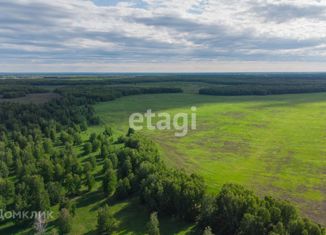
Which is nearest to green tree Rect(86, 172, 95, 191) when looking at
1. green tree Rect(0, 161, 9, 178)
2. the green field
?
green tree Rect(0, 161, 9, 178)

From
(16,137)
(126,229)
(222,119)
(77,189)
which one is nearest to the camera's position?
(126,229)

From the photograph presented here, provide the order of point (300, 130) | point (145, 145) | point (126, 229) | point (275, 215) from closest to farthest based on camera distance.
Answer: point (275, 215) < point (126, 229) < point (145, 145) < point (300, 130)

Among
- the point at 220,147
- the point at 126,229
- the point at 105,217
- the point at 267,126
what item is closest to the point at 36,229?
the point at 105,217

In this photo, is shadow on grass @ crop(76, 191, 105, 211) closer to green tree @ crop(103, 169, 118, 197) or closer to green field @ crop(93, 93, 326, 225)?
green tree @ crop(103, 169, 118, 197)

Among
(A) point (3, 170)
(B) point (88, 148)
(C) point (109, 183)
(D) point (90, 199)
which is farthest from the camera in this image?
(B) point (88, 148)

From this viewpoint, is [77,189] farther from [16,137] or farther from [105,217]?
[16,137]

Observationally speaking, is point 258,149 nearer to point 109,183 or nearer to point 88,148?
point 88,148

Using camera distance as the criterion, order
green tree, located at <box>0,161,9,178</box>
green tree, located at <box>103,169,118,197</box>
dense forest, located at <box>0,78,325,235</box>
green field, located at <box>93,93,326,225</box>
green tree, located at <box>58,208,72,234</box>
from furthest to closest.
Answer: green tree, located at <box>0,161,9,178</box> < green field, located at <box>93,93,326,225</box> < green tree, located at <box>103,169,118,197</box> < green tree, located at <box>58,208,72,234</box> < dense forest, located at <box>0,78,325,235</box>

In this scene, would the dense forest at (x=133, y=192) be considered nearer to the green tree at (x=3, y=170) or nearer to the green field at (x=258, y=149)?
the green tree at (x=3, y=170)

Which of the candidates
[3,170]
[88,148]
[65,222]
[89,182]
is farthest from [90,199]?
[88,148]
